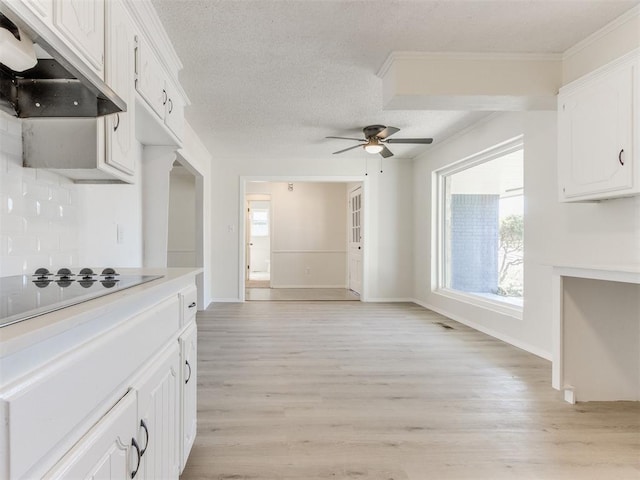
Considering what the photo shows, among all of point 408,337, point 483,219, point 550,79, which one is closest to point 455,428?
point 408,337

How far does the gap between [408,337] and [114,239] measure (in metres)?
2.91

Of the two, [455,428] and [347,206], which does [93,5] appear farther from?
[347,206]

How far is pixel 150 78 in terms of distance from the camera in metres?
1.90

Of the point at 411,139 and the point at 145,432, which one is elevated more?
the point at 411,139

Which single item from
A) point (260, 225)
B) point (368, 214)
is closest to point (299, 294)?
point (368, 214)

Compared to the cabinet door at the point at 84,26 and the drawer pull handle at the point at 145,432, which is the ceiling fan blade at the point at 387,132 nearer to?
the cabinet door at the point at 84,26

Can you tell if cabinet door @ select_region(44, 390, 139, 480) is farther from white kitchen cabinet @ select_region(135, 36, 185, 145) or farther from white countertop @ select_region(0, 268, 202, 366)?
white kitchen cabinet @ select_region(135, 36, 185, 145)

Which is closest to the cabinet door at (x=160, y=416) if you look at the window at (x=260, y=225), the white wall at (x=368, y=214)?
the white wall at (x=368, y=214)

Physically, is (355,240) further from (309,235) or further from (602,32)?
(602,32)

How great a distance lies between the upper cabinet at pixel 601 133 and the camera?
195 cm

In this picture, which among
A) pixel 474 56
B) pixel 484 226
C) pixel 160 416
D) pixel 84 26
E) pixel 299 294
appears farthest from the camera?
pixel 299 294

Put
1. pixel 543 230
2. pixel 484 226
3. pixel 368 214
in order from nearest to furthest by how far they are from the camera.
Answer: pixel 543 230
pixel 484 226
pixel 368 214

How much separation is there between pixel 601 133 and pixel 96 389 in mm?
2750

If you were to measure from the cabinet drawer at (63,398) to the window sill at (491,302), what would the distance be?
3.61 metres
